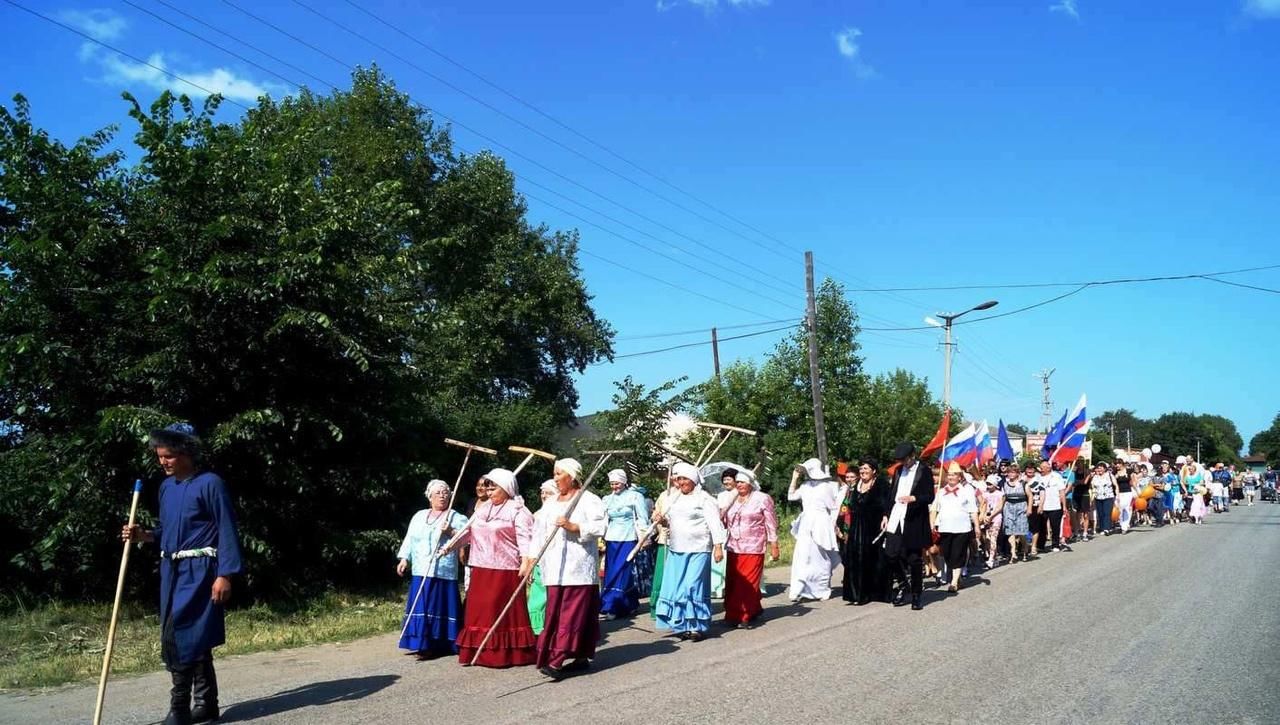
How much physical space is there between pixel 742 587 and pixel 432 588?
3.43 metres

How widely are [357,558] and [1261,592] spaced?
37.3 feet

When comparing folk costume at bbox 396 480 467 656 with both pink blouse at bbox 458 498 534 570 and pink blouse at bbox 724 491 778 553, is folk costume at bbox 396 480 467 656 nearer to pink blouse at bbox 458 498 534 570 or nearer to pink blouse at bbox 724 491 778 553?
pink blouse at bbox 458 498 534 570

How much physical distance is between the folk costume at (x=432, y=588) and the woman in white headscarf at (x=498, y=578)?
0.39m

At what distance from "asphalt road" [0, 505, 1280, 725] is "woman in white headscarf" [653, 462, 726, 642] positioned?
8.9 inches

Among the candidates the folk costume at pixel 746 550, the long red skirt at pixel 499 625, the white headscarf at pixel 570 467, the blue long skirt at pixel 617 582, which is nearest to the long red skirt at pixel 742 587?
the folk costume at pixel 746 550

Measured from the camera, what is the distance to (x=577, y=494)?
776cm

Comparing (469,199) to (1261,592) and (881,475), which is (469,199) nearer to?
(881,475)

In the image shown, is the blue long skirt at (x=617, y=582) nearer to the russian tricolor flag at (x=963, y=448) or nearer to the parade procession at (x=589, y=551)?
the parade procession at (x=589, y=551)

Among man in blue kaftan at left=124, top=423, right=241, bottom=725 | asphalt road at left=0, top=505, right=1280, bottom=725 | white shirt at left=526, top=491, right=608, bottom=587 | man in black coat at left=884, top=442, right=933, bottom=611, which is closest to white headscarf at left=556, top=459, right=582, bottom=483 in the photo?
white shirt at left=526, top=491, right=608, bottom=587

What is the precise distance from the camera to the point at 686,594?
9242mm

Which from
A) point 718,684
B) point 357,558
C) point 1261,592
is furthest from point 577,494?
point 1261,592

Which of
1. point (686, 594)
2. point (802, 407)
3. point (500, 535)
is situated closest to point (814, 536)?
point (686, 594)

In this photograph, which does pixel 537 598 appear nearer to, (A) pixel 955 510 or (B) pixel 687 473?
(B) pixel 687 473

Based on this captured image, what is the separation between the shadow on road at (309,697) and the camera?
6.57 meters
